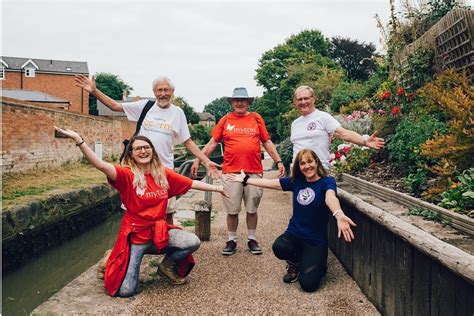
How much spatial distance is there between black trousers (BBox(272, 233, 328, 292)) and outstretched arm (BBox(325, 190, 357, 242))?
0.44 meters

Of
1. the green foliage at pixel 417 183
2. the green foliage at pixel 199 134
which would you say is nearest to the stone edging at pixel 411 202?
the green foliage at pixel 417 183

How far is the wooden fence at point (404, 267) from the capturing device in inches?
83.5

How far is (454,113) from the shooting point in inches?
153

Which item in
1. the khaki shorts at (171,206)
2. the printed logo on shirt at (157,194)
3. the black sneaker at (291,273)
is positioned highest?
the printed logo on shirt at (157,194)

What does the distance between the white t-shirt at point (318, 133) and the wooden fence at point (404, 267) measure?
0.51 metres

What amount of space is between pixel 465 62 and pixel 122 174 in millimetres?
4813

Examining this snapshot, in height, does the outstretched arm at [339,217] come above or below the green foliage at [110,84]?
below

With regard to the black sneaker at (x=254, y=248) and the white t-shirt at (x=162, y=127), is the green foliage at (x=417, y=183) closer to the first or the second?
the black sneaker at (x=254, y=248)

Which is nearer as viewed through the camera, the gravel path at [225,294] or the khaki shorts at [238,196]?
the gravel path at [225,294]

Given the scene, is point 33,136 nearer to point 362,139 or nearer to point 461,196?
point 362,139

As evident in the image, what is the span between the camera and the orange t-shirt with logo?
4.79m

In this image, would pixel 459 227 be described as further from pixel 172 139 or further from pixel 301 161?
pixel 172 139

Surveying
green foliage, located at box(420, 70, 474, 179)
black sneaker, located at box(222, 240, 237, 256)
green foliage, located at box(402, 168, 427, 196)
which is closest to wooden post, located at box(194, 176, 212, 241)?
black sneaker, located at box(222, 240, 237, 256)

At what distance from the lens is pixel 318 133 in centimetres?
432
